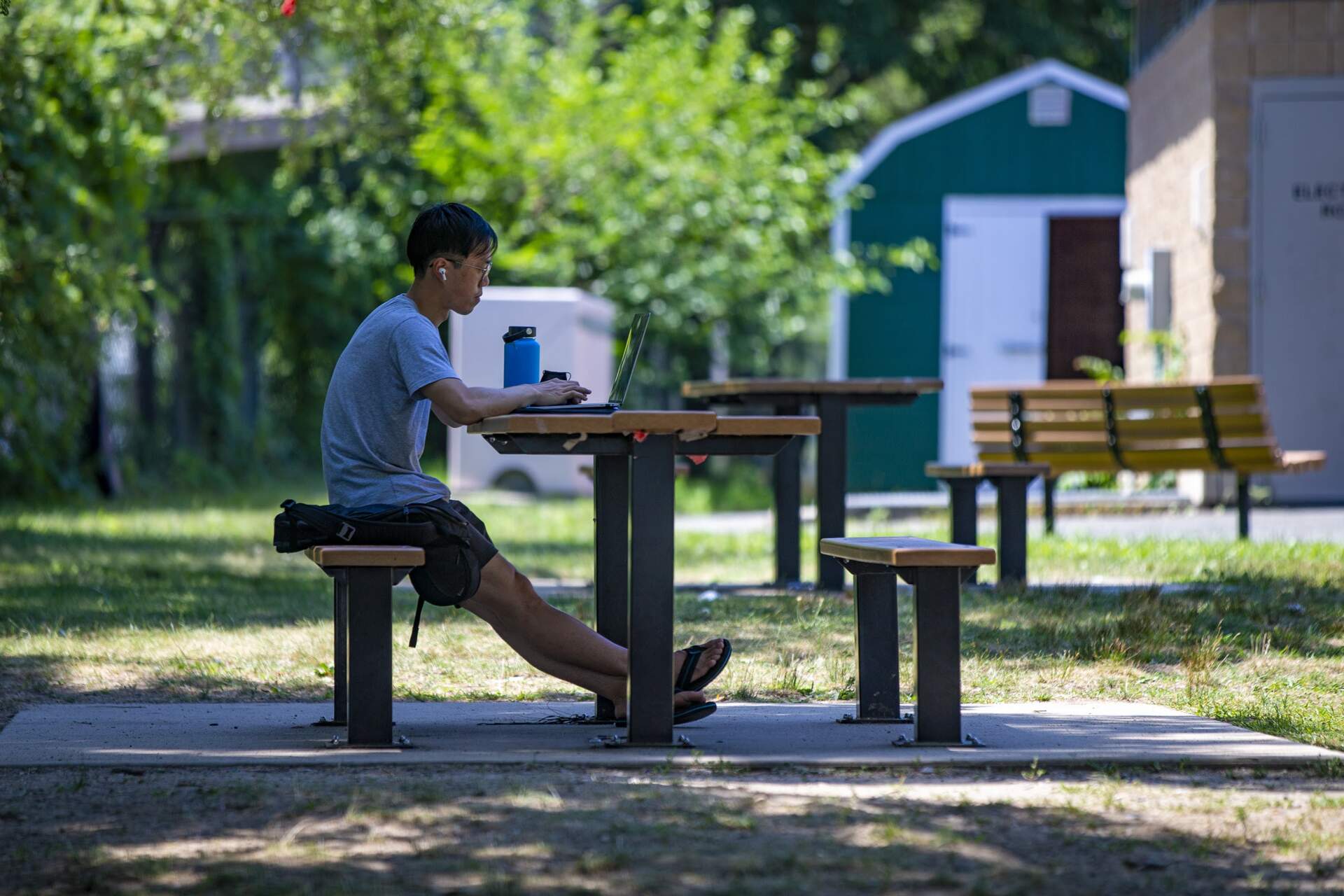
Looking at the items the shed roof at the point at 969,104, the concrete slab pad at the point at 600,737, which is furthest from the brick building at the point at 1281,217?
the concrete slab pad at the point at 600,737

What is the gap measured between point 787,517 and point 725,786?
4.57 metres

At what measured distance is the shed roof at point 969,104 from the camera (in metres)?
19.3

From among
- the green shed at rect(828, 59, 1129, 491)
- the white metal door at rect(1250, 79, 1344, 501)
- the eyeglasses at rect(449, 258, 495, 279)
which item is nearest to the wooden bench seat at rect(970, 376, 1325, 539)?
the white metal door at rect(1250, 79, 1344, 501)

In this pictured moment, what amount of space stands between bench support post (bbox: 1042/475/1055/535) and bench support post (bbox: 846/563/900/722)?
19.7 feet

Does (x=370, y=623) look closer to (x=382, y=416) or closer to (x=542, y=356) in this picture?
(x=382, y=416)

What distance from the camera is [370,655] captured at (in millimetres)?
4766

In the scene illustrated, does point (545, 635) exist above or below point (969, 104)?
below

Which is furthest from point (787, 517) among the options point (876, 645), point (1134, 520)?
point (1134, 520)

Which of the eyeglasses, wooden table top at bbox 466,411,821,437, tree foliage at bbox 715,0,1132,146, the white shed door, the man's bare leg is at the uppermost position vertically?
tree foliage at bbox 715,0,1132,146

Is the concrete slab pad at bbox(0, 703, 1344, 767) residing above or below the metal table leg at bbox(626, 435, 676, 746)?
below

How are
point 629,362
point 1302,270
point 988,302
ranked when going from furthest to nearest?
point 988,302 → point 1302,270 → point 629,362

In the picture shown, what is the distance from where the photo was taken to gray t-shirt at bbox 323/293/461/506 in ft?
16.2

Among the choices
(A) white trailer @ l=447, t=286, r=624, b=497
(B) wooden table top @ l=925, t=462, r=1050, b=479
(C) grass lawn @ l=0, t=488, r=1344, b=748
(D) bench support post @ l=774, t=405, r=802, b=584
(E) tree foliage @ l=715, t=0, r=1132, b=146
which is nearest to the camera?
(C) grass lawn @ l=0, t=488, r=1344, b=748

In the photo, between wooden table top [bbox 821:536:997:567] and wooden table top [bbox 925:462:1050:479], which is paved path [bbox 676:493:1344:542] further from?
wooden table top [bbox 821:536:997:567]
